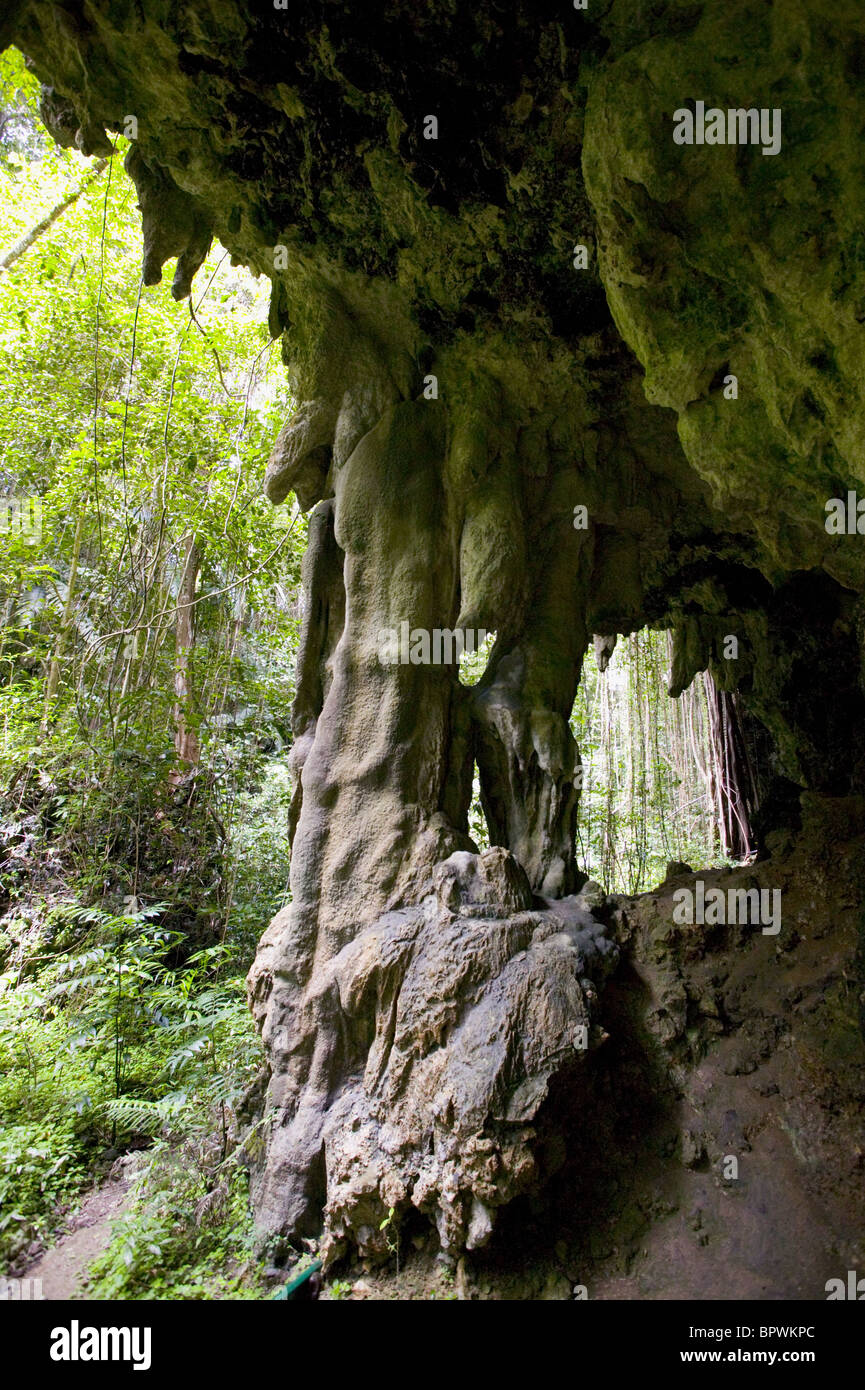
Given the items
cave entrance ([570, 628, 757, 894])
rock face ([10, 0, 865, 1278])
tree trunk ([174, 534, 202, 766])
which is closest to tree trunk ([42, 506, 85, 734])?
tree trunk ([174, 534, 202, 766])

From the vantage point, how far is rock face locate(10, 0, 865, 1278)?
9.06ft

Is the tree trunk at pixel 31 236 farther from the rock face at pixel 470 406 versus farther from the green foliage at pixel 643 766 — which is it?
the green foliage at pixel 643 766

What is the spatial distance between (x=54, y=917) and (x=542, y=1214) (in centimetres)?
469

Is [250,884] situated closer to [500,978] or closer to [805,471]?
[500,978]

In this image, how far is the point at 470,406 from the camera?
4.66 metres

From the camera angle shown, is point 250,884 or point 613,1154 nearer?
point 613,1154

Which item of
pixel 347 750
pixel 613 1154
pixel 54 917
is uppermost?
pixel 347 750

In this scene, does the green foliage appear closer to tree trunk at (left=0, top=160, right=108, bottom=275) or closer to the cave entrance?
the cave entrance

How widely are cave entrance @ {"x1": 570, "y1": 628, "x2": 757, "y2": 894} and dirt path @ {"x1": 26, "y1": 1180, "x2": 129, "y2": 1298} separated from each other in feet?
17.6

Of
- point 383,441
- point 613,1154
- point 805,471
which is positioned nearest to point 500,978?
point 613,1154

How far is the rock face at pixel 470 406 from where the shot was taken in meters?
2.76

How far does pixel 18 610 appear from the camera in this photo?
9.59 m

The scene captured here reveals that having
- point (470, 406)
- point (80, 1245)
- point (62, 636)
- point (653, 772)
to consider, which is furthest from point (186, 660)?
point (653, 772)
